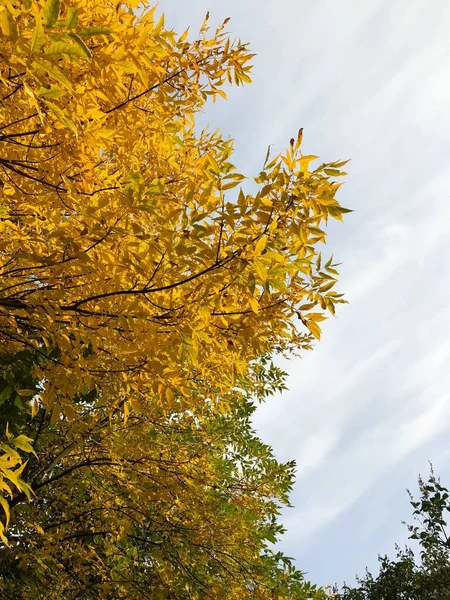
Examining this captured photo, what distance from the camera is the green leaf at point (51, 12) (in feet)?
4.39

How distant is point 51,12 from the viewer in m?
1.35

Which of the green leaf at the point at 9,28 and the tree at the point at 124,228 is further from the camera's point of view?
the tree at the point at 124,228

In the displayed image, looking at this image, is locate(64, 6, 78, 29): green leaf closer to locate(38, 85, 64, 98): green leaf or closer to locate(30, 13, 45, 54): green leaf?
locate(30, 13, 45, 54): green leaf

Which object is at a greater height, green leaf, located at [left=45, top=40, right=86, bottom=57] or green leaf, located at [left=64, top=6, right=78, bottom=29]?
green leaf, located at [left=64, top=6, right=78, bottom=29]

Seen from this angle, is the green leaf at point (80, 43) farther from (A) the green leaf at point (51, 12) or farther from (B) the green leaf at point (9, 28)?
(B) the green leaf at point (9, 28)

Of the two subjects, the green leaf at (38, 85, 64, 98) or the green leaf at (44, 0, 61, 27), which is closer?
the green leaf at (44, 0, 61, 27)

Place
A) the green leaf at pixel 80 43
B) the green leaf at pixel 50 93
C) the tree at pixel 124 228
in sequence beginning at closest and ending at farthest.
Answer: the green leaf at pixel 80 43 < the green leaf at pixel 50 93 < the tree at pixel 124 228

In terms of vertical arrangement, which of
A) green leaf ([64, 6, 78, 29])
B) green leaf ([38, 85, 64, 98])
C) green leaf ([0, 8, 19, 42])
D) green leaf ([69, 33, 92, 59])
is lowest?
green leaf ([69, 33, 92, 59])

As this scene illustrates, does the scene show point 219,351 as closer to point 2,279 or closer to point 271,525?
point 2,279

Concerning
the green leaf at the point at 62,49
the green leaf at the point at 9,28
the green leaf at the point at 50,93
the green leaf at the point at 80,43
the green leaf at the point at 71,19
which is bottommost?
the green leaf at the point at 80,43

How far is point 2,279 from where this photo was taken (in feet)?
8.86

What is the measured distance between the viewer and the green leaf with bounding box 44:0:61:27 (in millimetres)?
1338

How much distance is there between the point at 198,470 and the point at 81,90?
4.19m

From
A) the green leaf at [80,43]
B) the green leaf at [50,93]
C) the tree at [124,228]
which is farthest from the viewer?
the tree at [124,228]
